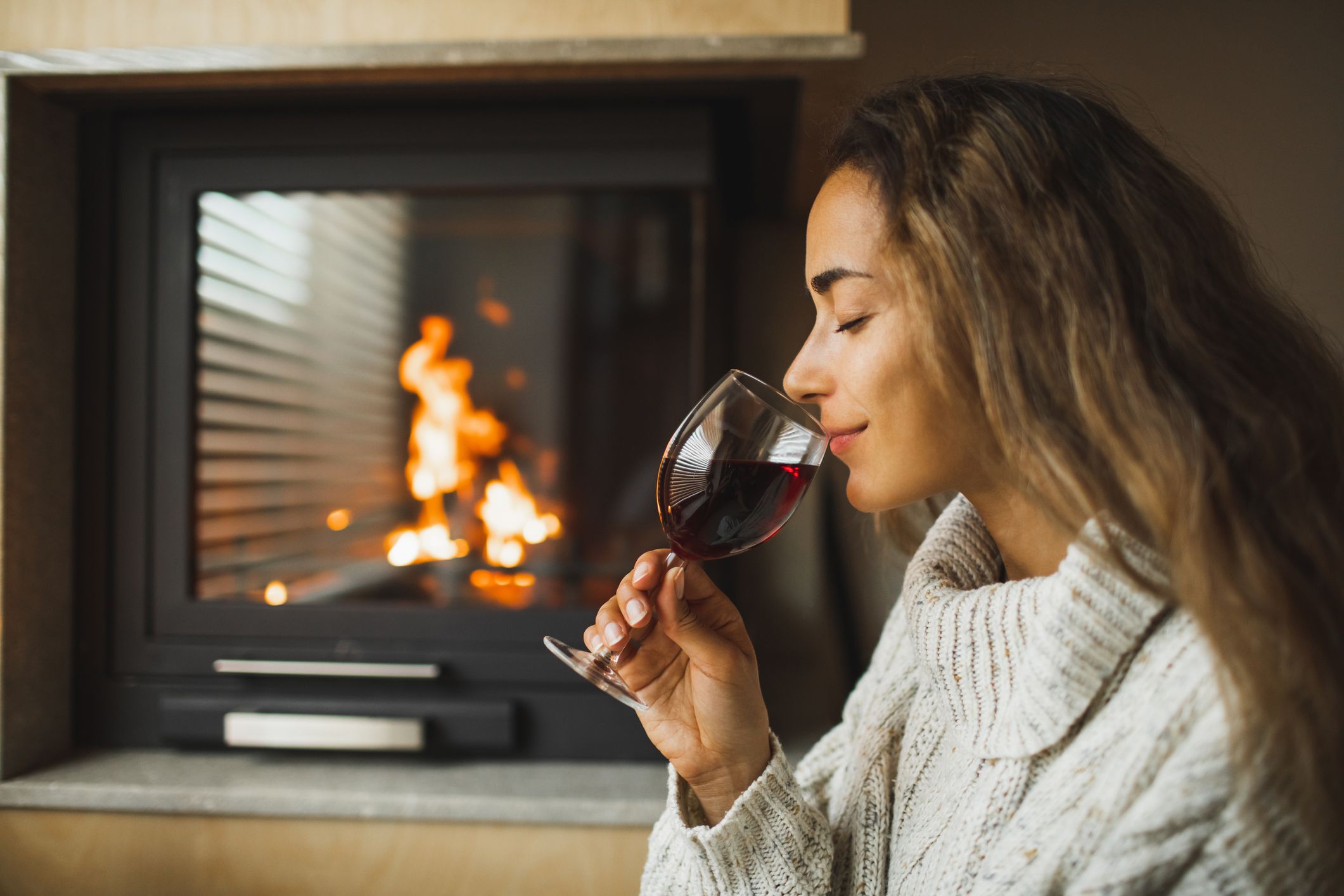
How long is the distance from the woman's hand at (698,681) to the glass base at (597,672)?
17 millimetres

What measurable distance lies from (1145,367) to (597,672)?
51 centimetres

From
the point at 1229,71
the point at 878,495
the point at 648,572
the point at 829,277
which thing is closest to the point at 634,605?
the point at 648,572

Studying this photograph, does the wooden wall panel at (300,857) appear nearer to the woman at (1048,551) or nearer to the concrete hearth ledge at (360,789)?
the concrete hearth ledge at (360,789)

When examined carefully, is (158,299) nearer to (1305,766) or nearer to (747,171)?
(747,171)

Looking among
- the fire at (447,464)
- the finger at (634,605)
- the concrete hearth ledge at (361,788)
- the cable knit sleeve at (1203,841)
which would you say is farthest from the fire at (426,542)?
the cable knit sleeve at (1203,841)

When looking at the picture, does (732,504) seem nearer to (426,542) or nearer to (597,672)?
(597,672)

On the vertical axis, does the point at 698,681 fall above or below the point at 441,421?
below

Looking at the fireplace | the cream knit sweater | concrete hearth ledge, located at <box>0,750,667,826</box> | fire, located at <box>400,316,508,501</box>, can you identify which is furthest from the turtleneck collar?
fire, located at <box>400,316,508,501</box>

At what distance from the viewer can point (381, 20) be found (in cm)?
125

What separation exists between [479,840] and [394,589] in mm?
464

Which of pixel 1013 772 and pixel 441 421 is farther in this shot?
pixel 441 421

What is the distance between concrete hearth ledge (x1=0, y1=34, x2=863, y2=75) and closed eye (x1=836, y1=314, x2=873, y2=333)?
1.85 feet

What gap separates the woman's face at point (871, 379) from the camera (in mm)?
771

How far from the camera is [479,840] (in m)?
1.26
